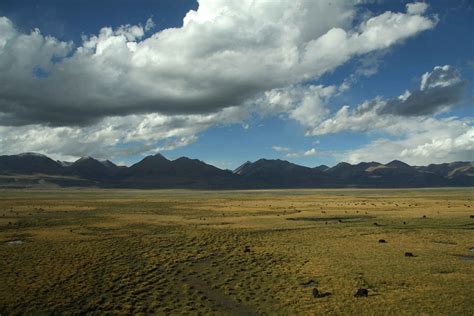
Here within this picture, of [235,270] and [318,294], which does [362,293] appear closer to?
[318,294]

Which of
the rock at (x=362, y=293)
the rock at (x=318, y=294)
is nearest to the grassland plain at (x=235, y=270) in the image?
the rock at (x=318, y=294)

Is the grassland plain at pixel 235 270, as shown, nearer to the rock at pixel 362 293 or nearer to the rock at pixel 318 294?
the rock at pixel 318 294

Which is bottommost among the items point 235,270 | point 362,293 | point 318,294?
point 235,270

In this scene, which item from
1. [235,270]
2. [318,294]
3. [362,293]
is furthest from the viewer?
[235,270]

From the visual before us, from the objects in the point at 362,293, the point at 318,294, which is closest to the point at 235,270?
the point at 318,294

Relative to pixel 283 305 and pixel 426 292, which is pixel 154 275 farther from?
pixel 426 292

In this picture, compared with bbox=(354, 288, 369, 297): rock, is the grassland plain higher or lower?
lower

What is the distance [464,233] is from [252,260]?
100 ft

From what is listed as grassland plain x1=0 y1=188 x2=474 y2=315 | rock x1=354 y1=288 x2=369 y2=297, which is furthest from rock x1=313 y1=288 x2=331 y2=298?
rock x1=354 y1=288 x2=369 y2=297

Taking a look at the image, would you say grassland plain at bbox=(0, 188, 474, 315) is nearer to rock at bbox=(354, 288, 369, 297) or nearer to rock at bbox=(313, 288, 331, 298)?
rock at bbox=(313, 288, 331, 298)

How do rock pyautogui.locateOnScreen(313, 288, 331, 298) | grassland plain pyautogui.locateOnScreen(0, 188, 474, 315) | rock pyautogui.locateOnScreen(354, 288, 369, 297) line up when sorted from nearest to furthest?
1. grassland plain pyautogui.locateOnScreen(0, 188, 474, 315)
2. rock pyautogui.locateOnScreen(354, 288, 369, 297)
3. rock pyautogui.locateOnScreen(313, 288, 331, 298)

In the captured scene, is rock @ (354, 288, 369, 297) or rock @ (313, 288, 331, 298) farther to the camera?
rock @ (313, 288, 331, 298)

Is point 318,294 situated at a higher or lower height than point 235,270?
higher

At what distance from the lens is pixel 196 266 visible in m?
32.7
